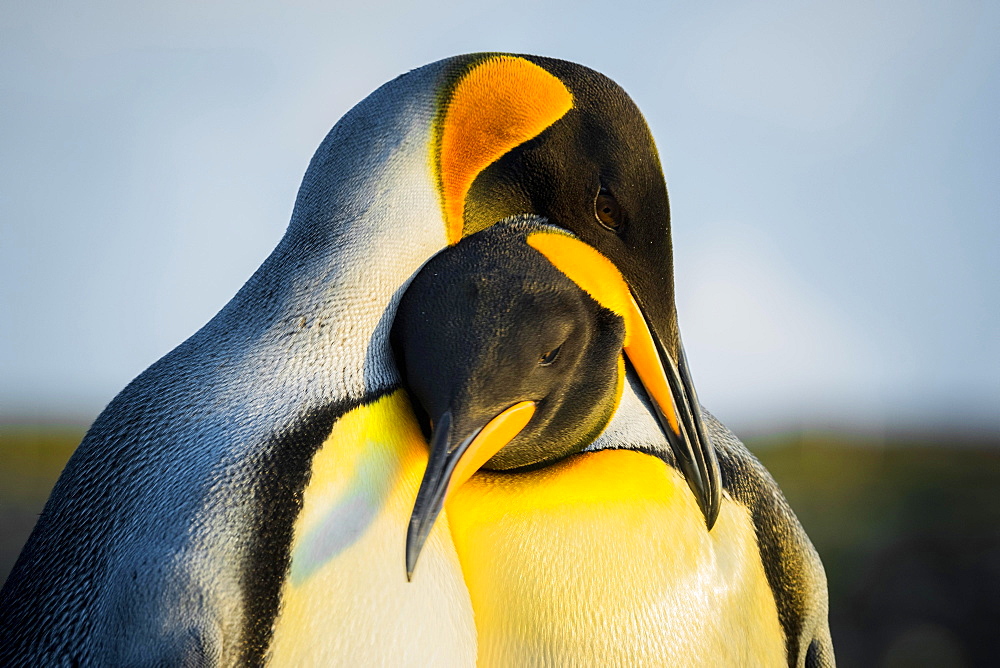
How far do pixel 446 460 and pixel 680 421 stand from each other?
17.4 inches

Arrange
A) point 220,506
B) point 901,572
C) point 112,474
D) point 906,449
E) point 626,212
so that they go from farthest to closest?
point 906,449, point 901,572, point 626,212, point 112,474, point 220,506

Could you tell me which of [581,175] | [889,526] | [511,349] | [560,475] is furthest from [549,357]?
[889,526]

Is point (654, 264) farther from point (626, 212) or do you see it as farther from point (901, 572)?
point (901, 572)

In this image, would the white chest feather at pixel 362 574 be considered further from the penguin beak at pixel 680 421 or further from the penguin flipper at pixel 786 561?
the penguin flipper at pixel 786 561

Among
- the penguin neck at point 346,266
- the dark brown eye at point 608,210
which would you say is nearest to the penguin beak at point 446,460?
the penguin neck at point 346,266

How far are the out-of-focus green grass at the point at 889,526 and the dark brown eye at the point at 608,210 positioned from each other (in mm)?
4213

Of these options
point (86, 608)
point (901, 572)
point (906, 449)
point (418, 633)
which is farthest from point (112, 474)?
point (906, 449)

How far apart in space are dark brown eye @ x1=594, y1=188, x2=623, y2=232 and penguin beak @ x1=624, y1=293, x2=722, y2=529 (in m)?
0.14

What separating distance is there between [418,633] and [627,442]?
1.48 feet

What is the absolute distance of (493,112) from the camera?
46.5 inches

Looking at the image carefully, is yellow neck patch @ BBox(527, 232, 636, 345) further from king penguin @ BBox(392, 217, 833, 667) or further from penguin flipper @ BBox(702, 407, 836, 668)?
penguin flipper @ BBox(702, 407, 836, 668)

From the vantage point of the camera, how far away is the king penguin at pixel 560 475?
962mm

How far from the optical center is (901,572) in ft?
18.1

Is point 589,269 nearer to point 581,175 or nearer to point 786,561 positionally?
point 581,175
